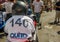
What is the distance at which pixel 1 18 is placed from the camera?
412 inches

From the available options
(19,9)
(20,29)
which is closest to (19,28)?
(20,29)

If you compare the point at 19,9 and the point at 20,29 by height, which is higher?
the point at 19,9

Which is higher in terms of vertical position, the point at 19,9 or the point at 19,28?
the point at 19,9

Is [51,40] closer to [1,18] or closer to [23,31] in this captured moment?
[1,18]

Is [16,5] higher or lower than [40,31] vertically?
higher

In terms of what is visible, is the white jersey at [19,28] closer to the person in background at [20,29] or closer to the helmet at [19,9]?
the person in background at [20,29]

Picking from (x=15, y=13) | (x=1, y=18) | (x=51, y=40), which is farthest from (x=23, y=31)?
(x=1, y=18)

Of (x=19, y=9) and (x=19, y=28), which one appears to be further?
(x=19, y=9)

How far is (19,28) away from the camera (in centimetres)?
442

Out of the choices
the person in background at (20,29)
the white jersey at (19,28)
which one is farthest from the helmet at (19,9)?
the white jersey at (19,28)

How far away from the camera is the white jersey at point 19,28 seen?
4.37 metres

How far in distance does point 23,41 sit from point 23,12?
27.6 inches

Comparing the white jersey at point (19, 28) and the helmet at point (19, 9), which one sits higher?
the helmet at point (19, 9)

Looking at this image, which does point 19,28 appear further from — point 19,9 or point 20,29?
point 19,9
